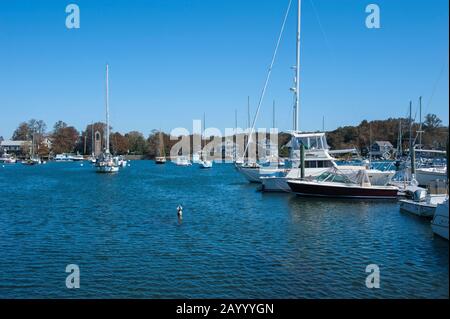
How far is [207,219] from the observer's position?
32.4m

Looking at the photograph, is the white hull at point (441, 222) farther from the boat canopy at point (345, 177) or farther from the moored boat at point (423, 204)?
the boat canopy at point (345, 177)

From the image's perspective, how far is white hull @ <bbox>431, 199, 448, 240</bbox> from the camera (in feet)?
73.7

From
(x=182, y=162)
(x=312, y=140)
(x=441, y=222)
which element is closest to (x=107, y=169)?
(x=312, y=140)

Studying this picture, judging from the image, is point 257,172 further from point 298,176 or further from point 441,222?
point 441,222

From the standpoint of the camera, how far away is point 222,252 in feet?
71.6

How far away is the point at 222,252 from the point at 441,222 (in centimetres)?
1092

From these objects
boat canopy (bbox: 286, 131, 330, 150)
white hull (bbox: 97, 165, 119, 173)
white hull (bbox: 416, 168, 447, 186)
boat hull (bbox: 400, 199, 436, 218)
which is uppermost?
boat canopy (bbox: 286, 131, 330, 150)

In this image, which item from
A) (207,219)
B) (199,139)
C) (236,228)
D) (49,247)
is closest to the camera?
(49,247)

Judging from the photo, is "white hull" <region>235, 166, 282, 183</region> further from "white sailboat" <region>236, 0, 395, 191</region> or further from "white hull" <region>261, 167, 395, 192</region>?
"white hull" <region>261, 167, 395, 192</region>

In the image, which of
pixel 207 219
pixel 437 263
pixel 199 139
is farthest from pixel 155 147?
pixel 437 263

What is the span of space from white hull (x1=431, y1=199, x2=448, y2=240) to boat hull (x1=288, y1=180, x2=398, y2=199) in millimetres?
17729

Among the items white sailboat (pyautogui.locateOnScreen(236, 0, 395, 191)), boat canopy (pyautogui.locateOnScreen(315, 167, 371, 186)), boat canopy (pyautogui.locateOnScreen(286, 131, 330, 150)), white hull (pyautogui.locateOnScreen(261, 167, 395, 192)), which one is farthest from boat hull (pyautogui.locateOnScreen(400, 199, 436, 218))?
boat canopy (pyautogui.locateOnScreen(286, 131, 330, 150))
